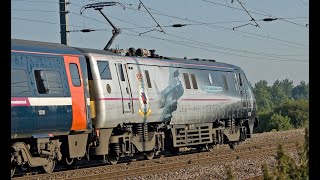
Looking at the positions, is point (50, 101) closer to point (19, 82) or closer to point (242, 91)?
point (19, 82)

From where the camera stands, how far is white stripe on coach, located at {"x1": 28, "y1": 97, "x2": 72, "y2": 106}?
1365 cm

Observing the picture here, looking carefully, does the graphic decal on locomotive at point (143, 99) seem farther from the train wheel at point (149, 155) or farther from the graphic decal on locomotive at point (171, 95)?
the train wheel at point (149, 155)

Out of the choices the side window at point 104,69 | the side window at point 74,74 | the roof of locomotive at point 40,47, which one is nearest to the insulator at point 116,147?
the side window at point 104,69

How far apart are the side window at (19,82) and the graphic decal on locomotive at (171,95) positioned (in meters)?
6.55

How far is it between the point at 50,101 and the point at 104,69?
2.85 m

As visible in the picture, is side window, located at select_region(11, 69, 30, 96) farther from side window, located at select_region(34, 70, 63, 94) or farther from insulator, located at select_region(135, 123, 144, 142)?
insulator, located at select_region(135, 123, 144, 142)

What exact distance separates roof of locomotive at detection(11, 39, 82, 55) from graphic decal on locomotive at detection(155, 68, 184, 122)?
14.7 feet

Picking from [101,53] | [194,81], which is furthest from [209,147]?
[101,53]

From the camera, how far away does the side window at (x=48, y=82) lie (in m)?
14.0

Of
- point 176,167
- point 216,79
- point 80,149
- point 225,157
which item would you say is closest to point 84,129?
point 80,149

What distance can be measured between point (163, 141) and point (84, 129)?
495 cm

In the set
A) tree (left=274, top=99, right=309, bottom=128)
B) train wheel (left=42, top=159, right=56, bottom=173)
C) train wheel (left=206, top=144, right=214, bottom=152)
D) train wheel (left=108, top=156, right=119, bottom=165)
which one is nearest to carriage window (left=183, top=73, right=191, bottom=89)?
train wheel (left=206, top=144, right=214, bottom=152)

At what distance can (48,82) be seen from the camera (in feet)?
46.9

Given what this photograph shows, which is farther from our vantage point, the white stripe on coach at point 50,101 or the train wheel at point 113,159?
the train wheel at point 113,159
